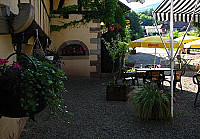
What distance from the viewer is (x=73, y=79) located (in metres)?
11.9

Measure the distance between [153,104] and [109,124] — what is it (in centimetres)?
95

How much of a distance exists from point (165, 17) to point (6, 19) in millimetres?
5938

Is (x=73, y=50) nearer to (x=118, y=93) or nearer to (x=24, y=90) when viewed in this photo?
(x=118, y=93)

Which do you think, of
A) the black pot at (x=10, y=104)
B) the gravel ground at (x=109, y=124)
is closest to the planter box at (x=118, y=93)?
the gravel ground at (x=109, y=124)

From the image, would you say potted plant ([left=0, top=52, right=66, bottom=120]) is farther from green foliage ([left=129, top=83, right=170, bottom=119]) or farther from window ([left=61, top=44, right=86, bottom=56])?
window ([left=61, top=44, right=86, bottom=56])

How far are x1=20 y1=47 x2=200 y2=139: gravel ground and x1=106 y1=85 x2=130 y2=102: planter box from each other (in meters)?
0.23

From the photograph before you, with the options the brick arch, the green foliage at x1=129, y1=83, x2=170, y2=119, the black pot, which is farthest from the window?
the black pot

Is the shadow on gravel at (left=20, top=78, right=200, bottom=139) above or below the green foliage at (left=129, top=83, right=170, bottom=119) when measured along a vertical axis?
below

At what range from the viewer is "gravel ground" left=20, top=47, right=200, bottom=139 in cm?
500

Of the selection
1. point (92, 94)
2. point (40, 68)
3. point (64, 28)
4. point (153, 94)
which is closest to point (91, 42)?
point (64, 28)

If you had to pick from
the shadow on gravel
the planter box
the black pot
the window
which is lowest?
the shadow on gravel

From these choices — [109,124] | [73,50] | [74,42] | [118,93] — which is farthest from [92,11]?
[109,124]

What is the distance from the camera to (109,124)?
566 centimetres

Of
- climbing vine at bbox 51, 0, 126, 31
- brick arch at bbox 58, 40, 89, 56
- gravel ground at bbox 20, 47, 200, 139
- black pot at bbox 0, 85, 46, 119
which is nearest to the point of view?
black pot at bbox 0, 85, 46, 119
